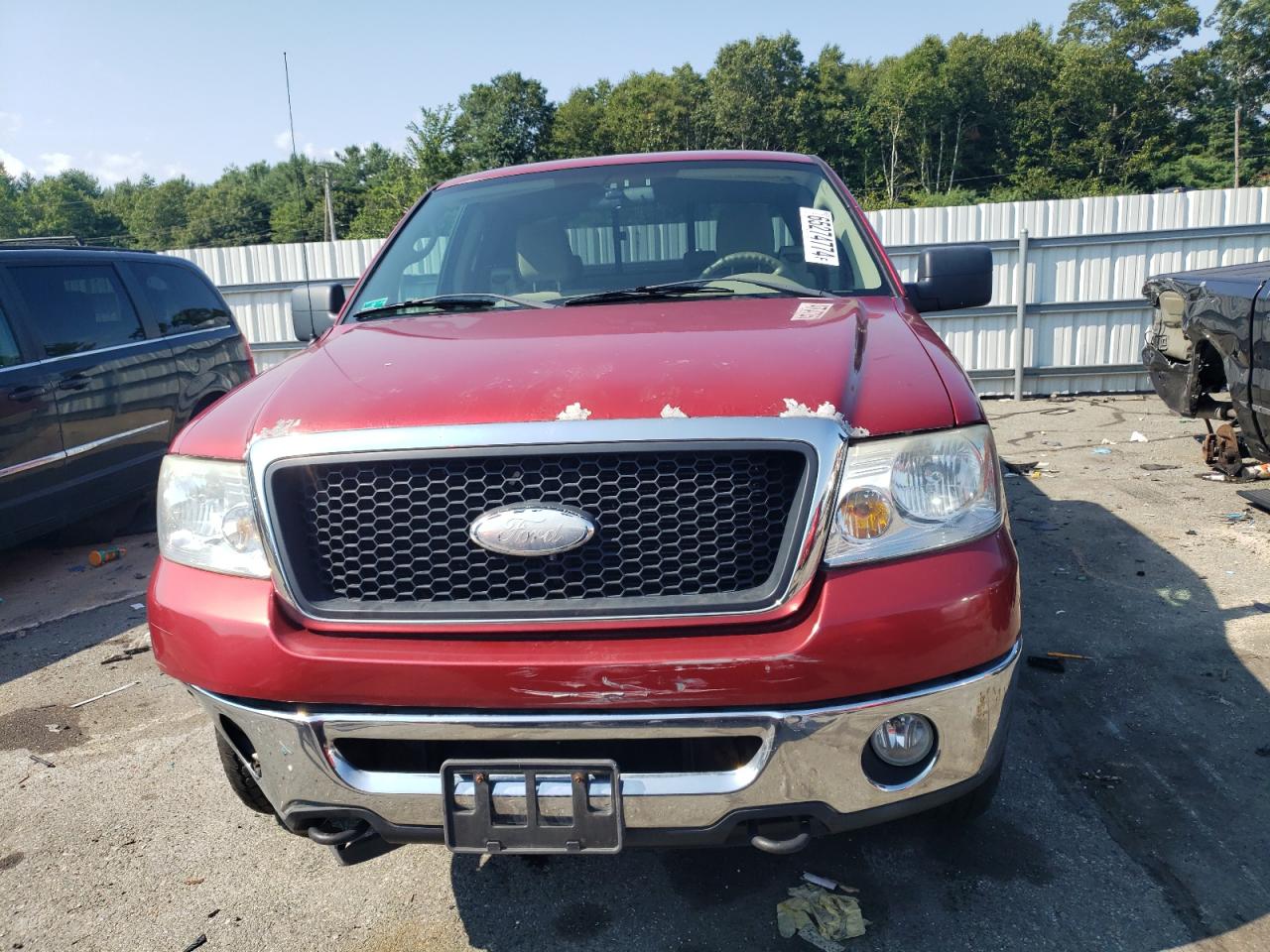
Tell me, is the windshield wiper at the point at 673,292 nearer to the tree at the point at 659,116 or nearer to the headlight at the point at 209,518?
the headlight at the point at 209,518

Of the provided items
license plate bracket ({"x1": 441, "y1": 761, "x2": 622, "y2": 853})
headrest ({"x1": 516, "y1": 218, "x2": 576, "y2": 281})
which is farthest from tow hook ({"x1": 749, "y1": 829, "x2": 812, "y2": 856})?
headrest ({"x1": 516, "y1": 218, "x2": 576, "y2": 281})

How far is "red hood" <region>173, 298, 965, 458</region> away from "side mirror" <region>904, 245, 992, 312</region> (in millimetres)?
766

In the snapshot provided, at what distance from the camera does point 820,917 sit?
2146mm

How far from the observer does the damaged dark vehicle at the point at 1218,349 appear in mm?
4957

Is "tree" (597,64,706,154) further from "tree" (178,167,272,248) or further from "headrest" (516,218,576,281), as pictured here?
"headrest" (516,218,576,281)

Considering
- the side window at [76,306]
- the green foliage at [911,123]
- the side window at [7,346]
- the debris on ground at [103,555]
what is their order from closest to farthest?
Answer: the side window at [7,346] → the side window at [76,306] → the debris on ground at [103,555] → the green foliage at [911,123]

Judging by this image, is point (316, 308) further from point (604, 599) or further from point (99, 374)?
point (99, 374)

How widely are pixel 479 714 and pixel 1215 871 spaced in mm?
1927

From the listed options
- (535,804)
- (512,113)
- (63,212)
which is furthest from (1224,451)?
(63,212)

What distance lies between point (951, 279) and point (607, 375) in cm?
175

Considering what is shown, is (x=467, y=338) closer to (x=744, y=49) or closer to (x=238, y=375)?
(x=238, y=375)

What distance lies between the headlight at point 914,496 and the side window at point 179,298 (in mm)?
5958

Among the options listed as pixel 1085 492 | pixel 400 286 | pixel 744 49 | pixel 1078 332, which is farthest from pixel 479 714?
pixel 744 49

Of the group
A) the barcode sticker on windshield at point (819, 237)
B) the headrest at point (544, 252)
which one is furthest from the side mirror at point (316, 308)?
the barcode sticker on windshield at point (819, 237)
